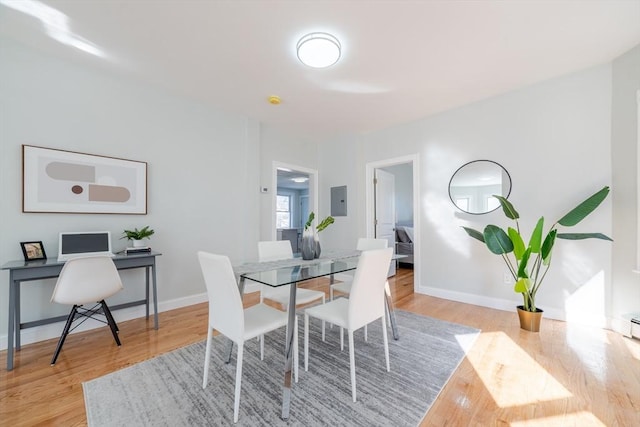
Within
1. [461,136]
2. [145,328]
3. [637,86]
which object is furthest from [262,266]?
[637,86]

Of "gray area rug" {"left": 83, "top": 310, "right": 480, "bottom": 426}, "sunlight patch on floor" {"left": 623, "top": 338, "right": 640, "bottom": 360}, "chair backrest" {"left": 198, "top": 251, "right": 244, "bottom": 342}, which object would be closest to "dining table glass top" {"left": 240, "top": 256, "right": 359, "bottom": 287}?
"chair backrest" {"left": 198, "top": 251, "right": 244, "bottom": 342}

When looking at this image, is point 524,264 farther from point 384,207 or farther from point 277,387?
point 384,207

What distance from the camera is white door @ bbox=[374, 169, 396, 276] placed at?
445 cm

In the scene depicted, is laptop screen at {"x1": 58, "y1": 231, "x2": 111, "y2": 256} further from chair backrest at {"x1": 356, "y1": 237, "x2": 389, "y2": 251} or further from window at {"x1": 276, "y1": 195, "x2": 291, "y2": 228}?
window at {"x1": 276, "y1": 195, "x2": 291, "y2": 228}

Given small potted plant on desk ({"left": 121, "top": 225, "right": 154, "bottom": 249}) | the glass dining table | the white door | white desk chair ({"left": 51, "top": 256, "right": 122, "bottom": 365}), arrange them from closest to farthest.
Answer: the glass dining table < white desk chair ({"left": 51, "top": 256, "right": 122, "bottom": 365}) < small potted plant on desk ({"left": 121, "top": 225, "right": 154, "bottom": 249}) < the white door

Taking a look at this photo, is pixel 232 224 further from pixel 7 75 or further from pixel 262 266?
pixel 7 75

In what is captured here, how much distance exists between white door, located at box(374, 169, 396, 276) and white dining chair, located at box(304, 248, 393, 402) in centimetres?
272

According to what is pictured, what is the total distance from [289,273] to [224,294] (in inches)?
18.1

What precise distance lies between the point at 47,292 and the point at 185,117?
2225mm

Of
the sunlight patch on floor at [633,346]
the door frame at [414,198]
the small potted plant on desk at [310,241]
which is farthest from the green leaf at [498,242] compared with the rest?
the small potted plant on desk at [310,241]

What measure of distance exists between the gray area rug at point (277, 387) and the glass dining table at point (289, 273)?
175mm

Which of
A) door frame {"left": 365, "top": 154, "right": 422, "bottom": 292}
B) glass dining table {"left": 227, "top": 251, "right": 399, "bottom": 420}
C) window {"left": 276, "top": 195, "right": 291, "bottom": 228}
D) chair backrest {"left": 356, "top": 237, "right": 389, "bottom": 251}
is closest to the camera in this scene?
glass dining table {"left": 227, "top": 251, "right": 399, "bottom": 420}

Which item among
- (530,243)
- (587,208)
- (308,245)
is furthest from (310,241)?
(587,208)

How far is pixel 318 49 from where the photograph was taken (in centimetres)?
206
